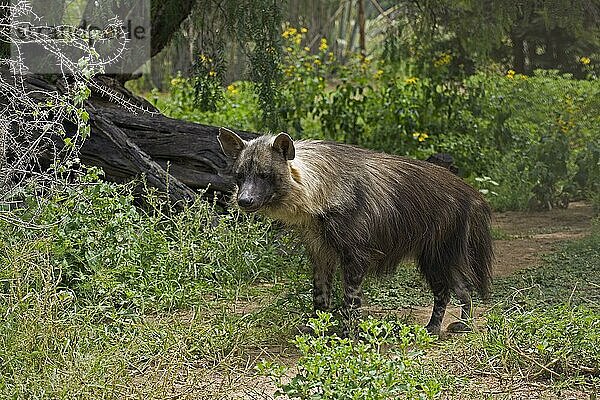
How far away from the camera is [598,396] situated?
4.36 meters

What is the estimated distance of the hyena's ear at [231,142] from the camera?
5215 mm

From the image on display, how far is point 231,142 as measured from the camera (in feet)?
17.3

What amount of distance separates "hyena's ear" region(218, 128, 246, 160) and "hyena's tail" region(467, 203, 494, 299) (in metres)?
1.55

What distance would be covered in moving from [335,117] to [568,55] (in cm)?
473

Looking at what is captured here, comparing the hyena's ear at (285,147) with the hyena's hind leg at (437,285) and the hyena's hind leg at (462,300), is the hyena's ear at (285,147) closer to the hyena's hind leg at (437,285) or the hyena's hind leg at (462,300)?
the hyena's hind leg at (437,285)

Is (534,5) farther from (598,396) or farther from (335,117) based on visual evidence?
(598,396)

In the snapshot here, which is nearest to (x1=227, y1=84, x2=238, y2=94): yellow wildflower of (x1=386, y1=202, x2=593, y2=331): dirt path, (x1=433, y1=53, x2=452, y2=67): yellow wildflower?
(x1=433, y1=53, x2=452, y2=67): yellow wildflower

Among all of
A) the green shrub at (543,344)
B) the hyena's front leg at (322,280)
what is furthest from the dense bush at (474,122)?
the green shrub at (543,344)

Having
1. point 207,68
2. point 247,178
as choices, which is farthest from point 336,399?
point 207,68

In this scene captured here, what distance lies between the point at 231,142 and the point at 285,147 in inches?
14.7

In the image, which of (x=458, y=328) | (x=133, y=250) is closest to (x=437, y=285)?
(x=458, y=328)

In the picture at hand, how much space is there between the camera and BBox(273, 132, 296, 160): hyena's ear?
16.4 ft

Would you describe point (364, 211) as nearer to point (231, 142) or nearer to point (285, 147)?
point (285, 147)

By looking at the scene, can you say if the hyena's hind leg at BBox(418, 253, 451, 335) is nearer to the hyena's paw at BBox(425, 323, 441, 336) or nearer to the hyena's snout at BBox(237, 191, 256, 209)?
the hyena's paw at BBox(425, 323, 441, 336)
